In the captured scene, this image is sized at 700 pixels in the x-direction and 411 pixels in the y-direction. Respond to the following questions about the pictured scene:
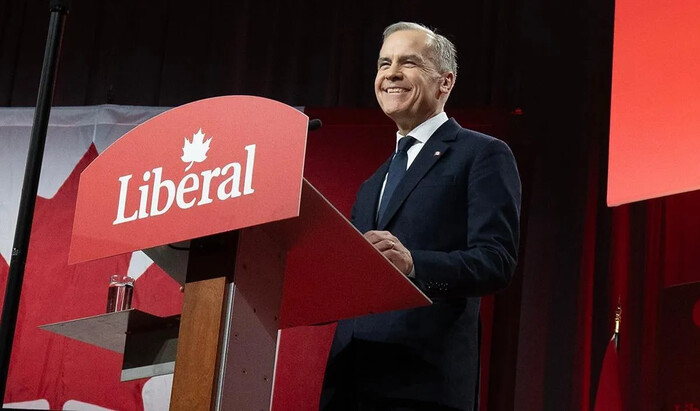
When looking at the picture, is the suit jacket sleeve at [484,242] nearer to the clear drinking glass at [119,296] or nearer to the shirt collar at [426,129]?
the shirt collar at [426,129]

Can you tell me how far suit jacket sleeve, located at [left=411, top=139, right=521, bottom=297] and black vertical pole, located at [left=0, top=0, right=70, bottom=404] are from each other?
27.9 inches

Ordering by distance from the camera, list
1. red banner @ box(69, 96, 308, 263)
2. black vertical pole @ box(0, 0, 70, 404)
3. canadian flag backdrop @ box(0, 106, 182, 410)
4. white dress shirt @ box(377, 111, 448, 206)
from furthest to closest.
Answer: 1. canadian flag backdrop @ box(0, 106, 182, 410)
2. white dress shirt @ box(377, 111, 448, 206)
3. black vertical pole @ box(0, 0, 70, 404)
4. red banner @ box(69, 96, 308, 263)

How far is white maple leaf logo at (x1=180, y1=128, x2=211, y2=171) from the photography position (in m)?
1.17

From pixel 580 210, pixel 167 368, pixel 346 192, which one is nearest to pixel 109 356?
pixel 346 192

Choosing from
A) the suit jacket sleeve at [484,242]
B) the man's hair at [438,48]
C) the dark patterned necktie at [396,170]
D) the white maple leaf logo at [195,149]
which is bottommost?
the white maple leaf logo at [195,149]

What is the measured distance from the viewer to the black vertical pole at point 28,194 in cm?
171

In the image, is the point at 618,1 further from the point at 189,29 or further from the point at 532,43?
the point at 189,29

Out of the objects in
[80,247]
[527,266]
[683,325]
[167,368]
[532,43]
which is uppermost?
[532,43]

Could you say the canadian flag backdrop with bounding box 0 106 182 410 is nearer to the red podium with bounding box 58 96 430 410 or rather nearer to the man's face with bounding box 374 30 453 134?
the man's face with bounding box 374 30 453 134

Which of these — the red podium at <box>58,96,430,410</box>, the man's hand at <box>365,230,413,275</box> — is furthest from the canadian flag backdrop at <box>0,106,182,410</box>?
the red podium at <box>58,96,430,410</box>

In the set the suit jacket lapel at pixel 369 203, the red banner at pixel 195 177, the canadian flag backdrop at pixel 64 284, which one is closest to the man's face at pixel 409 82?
the suit jacket lapel at pixel 369 203

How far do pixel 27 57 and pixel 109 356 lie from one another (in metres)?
1.49

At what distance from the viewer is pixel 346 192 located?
3.50 m

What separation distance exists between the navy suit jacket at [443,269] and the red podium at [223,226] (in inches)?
13.2
